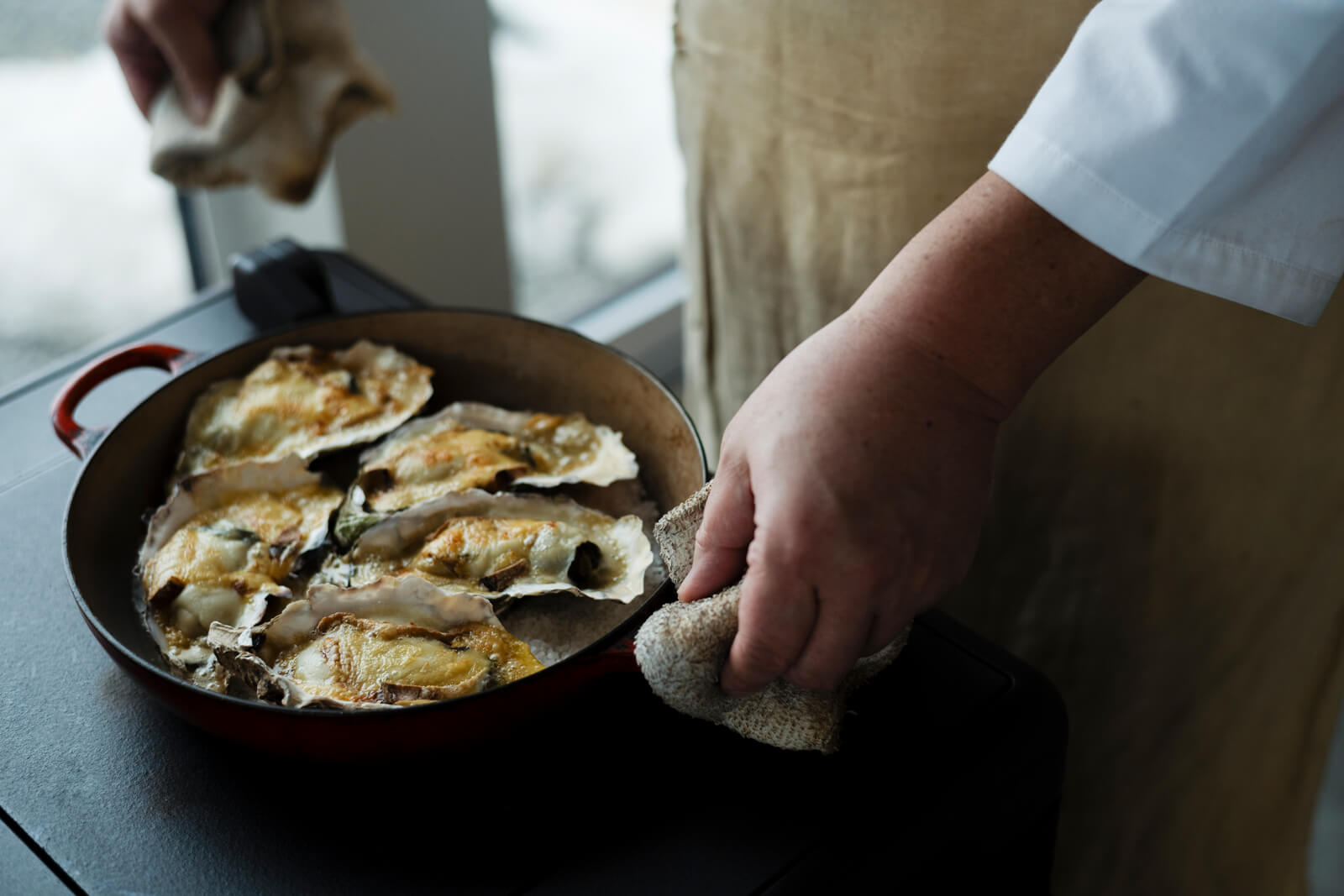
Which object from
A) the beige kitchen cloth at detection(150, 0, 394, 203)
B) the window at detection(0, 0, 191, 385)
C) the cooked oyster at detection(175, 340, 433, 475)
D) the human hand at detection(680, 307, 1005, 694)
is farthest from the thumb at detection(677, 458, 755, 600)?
the window at detection(0, 0, 191, 385)

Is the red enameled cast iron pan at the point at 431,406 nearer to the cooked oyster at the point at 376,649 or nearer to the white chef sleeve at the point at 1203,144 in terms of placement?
the cooked oyster at the point at 376,649

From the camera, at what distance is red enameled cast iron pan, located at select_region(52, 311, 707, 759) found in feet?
1.57

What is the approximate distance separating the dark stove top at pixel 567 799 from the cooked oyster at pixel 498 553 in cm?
7

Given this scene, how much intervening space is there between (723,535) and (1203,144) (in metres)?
0.24

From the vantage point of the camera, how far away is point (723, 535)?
0.49m

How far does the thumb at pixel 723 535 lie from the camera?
1.59 ft

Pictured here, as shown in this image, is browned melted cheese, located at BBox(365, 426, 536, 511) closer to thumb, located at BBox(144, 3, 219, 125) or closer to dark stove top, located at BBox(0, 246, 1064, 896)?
dark stove top, located at BBox(0, 246, 1064, 896)

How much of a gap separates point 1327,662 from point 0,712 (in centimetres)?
77

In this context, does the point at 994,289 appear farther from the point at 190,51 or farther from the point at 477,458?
the point at 190,51

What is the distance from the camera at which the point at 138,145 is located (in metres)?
1.32

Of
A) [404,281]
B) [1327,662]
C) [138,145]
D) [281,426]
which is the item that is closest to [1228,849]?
[1327,662]

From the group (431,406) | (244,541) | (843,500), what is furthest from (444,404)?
(843,500)

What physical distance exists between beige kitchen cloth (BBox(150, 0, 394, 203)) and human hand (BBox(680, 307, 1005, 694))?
0.42 metres

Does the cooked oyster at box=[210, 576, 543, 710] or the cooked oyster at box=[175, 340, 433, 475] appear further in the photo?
the cooked oyster at box=[175, 340, 433, 475]
